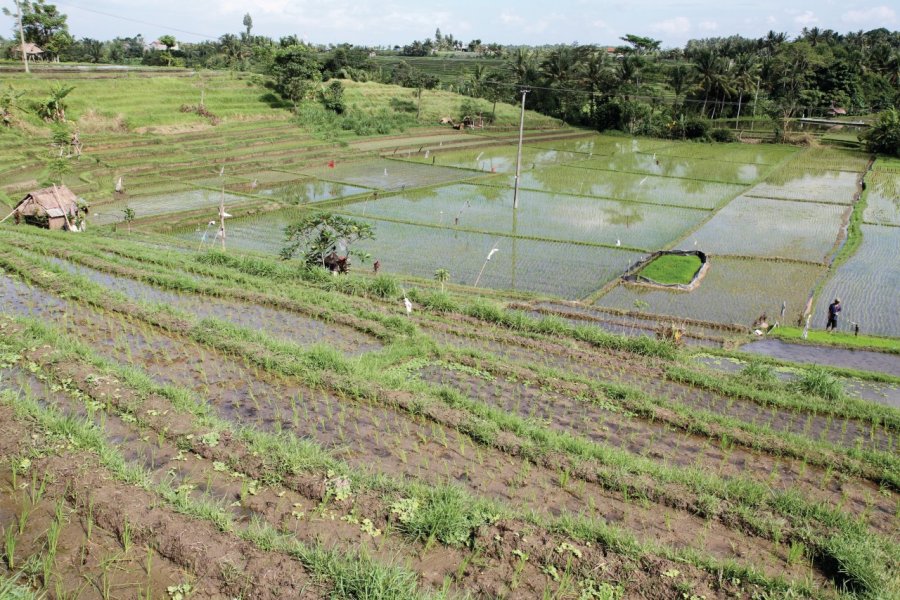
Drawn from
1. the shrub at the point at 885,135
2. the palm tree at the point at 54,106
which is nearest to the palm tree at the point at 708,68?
the shrub at the point at 885,135

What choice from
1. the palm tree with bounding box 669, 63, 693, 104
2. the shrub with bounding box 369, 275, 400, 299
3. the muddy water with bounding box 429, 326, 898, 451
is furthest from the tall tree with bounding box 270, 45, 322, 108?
the muddy water with bounding box 429, 326, 898, 451

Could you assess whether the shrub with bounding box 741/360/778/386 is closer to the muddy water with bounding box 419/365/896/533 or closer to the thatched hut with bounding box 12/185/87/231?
the muddy water with bounding box 419/365/896/533

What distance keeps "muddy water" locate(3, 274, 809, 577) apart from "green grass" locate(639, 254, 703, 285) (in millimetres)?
11982

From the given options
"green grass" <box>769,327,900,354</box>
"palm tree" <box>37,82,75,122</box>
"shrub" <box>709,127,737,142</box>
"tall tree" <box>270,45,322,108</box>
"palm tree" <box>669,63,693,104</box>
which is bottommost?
"green grass" <box>769,327,900,354</box>

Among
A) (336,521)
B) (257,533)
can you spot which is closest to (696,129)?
(336,521)

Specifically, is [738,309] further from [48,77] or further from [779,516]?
[48,77]

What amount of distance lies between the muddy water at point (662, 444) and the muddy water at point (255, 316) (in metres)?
1.82

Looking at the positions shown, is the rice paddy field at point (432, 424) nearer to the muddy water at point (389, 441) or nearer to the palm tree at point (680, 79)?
the muddy water at point (389, 441)

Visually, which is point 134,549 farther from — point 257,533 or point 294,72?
point 294,72

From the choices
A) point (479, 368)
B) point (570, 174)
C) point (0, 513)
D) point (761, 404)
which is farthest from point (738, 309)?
point (570, 174)

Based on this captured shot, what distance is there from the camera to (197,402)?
8336 mm

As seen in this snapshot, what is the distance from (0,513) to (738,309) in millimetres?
15905

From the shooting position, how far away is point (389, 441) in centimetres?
788

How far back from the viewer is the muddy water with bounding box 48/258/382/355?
11.5 metres
